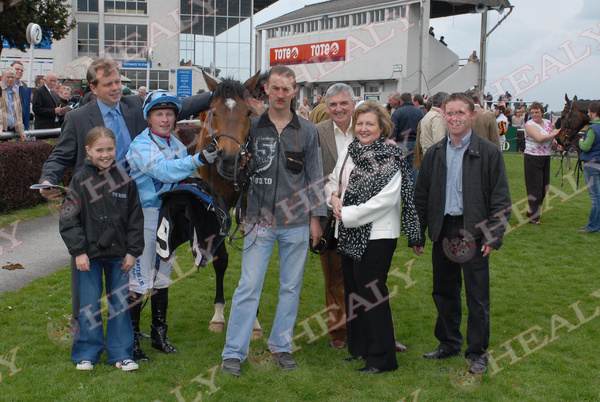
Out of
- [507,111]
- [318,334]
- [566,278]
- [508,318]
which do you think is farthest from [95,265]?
[507,111]

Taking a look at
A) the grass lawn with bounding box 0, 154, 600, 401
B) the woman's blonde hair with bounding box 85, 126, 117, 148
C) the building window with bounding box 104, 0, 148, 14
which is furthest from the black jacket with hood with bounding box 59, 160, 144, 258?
the building window with bounding box 104, 0, 148, 14

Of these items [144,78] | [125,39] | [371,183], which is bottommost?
[371,183]

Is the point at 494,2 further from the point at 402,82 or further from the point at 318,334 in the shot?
the point at 318,334

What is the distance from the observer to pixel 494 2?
3262cm

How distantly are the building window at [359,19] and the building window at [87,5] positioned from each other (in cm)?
1895

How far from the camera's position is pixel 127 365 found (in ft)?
13.5

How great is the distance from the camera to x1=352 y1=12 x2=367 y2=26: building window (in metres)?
38.2

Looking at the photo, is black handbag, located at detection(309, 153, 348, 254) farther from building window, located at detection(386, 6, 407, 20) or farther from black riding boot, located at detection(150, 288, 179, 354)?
building window, located at detection(386, 6, 407, 20)

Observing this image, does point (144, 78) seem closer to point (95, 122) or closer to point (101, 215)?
point (95, 122)

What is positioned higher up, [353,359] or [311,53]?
[311,53]

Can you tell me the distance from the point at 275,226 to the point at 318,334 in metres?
1.48

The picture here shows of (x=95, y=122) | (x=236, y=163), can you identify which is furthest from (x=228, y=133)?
(x=95, y=122)

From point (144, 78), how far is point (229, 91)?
39705mm

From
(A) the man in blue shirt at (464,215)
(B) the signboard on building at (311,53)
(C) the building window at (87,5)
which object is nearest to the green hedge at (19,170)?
(A) the man in blue shirt at (464,215)
